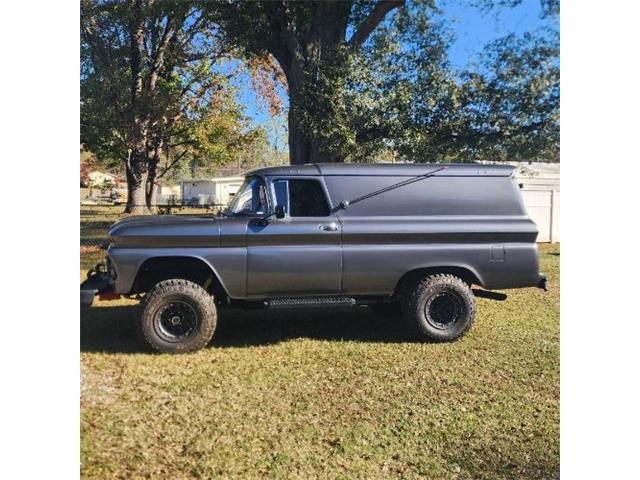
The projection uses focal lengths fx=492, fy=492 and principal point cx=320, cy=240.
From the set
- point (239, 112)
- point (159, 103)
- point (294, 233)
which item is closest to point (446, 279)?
point (294, 233)

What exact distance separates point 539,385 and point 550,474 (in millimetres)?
860

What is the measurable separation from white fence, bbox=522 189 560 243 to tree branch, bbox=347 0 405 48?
6.08 feet

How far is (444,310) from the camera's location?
414 cm

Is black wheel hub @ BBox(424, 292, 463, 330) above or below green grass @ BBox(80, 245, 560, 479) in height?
above

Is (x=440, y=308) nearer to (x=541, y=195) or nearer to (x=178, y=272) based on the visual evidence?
(x=541, y=195)

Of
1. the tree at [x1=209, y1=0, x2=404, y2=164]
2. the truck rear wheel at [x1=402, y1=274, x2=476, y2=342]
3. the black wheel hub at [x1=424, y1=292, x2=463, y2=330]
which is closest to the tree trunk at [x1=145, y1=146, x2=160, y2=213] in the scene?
the tree at [x1=209, y1=0, x2=404, y2=164]

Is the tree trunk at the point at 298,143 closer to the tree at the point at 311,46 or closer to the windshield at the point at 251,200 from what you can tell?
the tree at the point at 311,46

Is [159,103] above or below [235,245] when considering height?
above

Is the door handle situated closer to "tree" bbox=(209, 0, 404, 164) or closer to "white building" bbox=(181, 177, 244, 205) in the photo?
"tree" bbox=(209, 0, 404, 164)

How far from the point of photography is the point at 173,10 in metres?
4.39

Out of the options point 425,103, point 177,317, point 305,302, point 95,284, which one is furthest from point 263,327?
point 425,103

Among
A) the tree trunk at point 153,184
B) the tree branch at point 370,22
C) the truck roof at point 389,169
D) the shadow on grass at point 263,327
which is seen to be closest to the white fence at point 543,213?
the truck roof at point 389,169

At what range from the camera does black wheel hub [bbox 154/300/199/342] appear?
3.63 metres

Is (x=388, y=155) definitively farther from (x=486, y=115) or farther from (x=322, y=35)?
(x=322, y=35)
